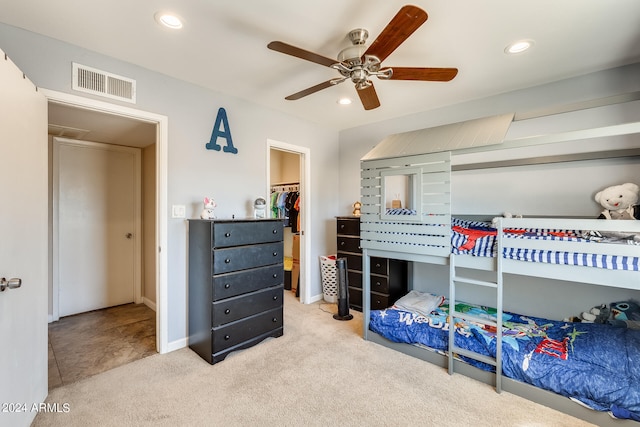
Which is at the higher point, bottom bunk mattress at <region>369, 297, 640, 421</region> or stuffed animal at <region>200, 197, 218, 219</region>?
stuffed animal at <region>200, 197, 218, 219</region>

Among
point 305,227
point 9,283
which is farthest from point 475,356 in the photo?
point 9,283

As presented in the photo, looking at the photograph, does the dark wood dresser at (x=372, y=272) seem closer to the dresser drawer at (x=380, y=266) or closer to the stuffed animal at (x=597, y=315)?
the dresser drawer at (x=380, y=266)

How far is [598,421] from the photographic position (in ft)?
5.88

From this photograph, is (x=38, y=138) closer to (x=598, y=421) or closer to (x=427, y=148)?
(x=427, y=148)

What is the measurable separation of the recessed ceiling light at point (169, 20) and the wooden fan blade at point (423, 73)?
1455mm

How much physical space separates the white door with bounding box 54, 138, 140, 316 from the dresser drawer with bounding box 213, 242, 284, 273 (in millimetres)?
2420

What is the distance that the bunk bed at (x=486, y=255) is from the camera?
1812mm

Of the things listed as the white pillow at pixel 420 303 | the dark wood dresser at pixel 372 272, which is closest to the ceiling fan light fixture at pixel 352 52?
the dark wood dresser at pixel 372 272

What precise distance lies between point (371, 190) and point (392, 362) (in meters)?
1.55

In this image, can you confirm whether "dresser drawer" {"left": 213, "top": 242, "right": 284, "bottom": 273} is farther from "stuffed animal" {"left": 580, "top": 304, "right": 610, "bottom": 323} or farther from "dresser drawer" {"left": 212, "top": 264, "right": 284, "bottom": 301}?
"stuffed animal" {"left": 580, "top": 304, "right": 610, "bottom": 323}

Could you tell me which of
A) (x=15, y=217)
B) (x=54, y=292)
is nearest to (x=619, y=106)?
(x=15, y=217)

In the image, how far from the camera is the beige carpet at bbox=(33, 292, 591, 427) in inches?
72.4

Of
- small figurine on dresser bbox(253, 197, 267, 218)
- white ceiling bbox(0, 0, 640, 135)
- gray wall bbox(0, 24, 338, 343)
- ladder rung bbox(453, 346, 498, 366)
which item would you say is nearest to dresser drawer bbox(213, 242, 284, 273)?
small figurine on dresser bbox(253, 197, 267, 218)

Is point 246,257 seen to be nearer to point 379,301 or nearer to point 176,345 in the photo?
point 176,345
